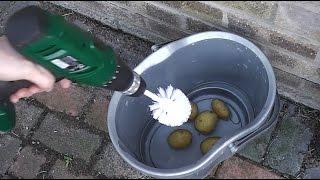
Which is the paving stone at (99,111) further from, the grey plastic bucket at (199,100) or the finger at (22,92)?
the finger at (22,92)

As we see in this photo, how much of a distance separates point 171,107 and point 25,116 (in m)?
0.57

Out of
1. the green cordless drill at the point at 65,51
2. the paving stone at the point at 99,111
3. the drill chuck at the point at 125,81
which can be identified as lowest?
the paving stone at the point at 99,111

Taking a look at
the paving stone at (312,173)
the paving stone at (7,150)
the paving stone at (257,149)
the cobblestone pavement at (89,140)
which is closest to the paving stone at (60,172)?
the cobblestone pavement at (89,140)

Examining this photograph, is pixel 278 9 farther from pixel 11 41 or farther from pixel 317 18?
pixel 11 41

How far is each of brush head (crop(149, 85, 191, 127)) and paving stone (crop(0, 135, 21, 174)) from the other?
0.51 metres

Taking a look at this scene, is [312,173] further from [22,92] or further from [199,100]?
[22,92]

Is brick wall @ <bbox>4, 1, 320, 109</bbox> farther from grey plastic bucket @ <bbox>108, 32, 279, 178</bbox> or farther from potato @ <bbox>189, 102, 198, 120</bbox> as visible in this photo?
potato @ <bbox>189, 102, 198, 120</bbox>

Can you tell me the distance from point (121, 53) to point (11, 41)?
0.75 m

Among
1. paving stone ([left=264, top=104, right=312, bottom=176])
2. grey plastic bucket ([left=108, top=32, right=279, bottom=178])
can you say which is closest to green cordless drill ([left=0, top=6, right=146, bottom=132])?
grey plastic bucket ([left=108, top=32, right=279, bottom=178])

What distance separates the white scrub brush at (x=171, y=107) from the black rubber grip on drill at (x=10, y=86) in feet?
1.16

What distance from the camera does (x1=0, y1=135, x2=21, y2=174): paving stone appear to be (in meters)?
1.69

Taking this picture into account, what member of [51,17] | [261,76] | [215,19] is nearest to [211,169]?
[261,76]

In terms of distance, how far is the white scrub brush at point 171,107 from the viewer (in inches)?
58.7

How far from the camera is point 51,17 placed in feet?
3.63
